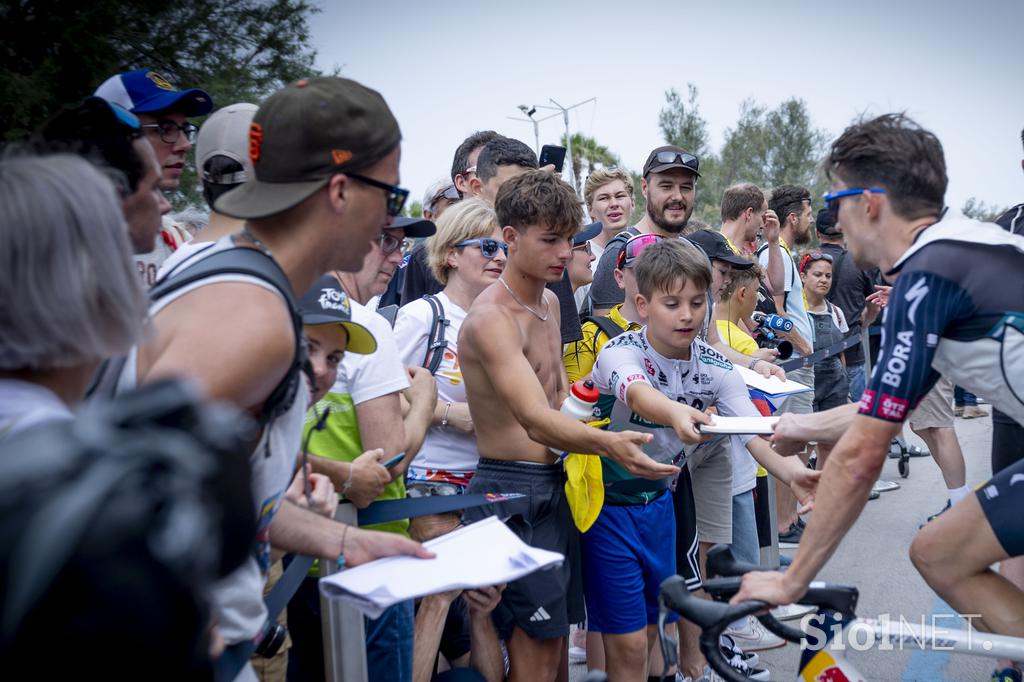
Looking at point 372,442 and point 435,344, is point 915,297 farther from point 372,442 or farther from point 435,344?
point 435,344

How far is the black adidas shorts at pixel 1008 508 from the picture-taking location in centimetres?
269

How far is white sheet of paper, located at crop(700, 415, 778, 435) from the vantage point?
9.59ft

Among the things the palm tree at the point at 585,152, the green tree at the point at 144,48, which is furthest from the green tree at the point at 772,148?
the green tree at the point at 144,48

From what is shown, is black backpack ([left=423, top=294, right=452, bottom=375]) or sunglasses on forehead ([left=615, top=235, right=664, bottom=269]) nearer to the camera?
black backpack ([left=423, top=294, right=452, bottom=375])

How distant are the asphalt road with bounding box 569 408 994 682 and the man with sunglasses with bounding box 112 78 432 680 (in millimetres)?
2010

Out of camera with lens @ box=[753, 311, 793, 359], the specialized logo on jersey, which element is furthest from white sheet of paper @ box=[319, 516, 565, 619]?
camera with lens @ box=[753, 311, 793, 359]

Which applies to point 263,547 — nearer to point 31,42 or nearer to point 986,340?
point 986,340

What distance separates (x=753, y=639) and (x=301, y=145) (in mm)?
4345

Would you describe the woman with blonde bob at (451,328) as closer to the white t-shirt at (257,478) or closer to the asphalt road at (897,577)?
the asphalt road at (897,577)

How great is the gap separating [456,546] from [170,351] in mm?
965

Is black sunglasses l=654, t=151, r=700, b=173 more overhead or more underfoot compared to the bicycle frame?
more overhead

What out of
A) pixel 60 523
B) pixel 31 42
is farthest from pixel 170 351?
pixel 31 42

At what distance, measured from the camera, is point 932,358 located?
2.60 meters

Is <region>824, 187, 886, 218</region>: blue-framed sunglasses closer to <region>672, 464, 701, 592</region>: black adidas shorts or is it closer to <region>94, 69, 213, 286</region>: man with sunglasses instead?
<region>672, 464, 701, 592</region>: black adidas shorts
